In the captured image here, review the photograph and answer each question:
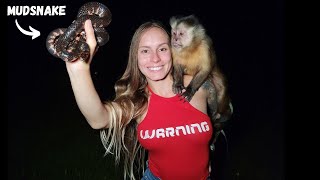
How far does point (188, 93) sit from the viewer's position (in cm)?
327

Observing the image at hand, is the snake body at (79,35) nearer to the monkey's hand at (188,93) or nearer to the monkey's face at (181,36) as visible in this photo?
the monkey's face at (181,36)

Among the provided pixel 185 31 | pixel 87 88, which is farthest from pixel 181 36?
pixel 87 88

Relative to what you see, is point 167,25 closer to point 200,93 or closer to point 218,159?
point 200,93

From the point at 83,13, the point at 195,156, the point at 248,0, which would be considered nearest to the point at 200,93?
the point at 195,156

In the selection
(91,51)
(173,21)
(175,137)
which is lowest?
(175,137)

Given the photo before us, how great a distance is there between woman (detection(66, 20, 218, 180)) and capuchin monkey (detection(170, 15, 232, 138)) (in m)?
0.04

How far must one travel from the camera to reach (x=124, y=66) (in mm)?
3242

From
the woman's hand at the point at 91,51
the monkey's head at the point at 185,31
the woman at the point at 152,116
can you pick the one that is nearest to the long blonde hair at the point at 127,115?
the woman at the point at 152,116

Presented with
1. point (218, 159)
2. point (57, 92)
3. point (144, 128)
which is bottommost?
point (218, 159)

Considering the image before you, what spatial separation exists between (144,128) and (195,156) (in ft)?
1.14

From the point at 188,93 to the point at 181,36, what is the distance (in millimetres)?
344

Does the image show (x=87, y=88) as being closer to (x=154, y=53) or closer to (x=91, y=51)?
(x=91, y=51)

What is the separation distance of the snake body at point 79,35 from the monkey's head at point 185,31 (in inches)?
15.4

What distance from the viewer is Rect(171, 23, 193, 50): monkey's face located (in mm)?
3223
